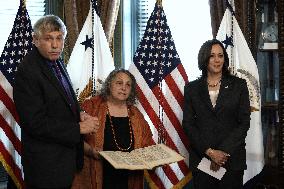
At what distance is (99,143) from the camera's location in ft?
9.34

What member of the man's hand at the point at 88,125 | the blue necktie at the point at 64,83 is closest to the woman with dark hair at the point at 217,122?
the man's hand at the point at 88,125

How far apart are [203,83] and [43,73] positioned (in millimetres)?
1208

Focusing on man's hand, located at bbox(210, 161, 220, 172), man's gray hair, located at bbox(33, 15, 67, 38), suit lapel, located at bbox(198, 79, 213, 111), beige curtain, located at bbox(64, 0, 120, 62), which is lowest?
man's hand, located at bbox(210, 161, 220, 172)

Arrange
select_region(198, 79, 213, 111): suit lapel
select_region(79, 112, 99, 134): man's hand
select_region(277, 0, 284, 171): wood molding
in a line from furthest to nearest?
select_region(277, 0, 284, 171): wood molding < select_region(198, 79, 213, 111): suit lapel < select_region(79, 112, 99, 134): man's hand

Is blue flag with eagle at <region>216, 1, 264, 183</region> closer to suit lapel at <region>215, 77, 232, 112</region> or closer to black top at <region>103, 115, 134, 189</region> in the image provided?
suit lapel at <region>215, 77, 232, 112</region>

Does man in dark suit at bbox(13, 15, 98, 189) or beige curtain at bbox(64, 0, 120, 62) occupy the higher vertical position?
beige curtain at bbox(64, 0, 120, 62)

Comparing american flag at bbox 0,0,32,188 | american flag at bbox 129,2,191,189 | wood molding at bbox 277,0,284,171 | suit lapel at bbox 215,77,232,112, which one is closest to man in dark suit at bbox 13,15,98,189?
american flag at bbox 0,0,32,188

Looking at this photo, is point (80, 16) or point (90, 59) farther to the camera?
point (80, 16)

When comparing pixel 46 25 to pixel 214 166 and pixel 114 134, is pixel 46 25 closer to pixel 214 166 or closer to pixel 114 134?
pixel 114 134

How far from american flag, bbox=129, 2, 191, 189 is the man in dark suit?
1091 mm

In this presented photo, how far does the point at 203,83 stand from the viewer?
120 inches

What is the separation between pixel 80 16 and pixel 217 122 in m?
1.61

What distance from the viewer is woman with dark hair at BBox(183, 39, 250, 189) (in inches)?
115

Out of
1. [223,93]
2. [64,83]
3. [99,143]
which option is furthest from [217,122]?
[64,83]
